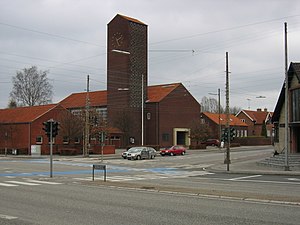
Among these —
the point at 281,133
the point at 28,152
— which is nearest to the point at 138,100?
the point at 28,152

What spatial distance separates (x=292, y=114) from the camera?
1486 inches

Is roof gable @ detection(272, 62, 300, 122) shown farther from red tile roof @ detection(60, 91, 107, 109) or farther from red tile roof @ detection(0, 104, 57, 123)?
red tile roof @ detection(60, 91, 107, 109)

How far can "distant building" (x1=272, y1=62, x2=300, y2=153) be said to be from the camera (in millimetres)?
36875

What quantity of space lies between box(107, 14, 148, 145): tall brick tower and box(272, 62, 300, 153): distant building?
114ft

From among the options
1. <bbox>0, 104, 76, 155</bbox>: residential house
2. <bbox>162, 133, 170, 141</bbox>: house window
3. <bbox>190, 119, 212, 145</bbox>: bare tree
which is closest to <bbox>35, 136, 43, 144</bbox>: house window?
<bbox>0, 104, 76, 155</bbox>: residential house

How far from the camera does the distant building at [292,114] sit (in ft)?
121

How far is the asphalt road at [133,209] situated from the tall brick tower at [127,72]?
57455mm

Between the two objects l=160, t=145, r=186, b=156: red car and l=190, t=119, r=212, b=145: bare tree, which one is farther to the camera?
l=190, t=119, r=212, b=145: bare tree

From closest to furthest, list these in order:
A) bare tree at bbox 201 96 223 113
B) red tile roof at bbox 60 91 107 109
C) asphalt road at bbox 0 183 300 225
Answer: asphalt road at bbox 0 183 300 225 < red tile roof at bbox 60 91 107 109 < bare tree at bbox 201 96 223 113

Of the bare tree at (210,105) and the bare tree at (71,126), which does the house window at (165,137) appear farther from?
the bare tree at (210,105)

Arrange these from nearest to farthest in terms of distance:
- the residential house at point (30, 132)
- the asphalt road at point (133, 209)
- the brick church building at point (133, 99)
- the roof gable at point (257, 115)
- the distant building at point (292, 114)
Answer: the asphalt road at point (133, 209) < the distant building at point (292, 114) < the residential house at point (30, 132) < the brick church building at point (133, 99) < the roof gable at point (257, 115)


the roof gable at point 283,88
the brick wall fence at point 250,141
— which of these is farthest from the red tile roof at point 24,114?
the brick wall fence at point 250,141

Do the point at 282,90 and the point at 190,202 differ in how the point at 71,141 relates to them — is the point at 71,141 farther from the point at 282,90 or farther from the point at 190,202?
the point at 190,202

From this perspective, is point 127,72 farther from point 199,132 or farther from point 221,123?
point 221,123
